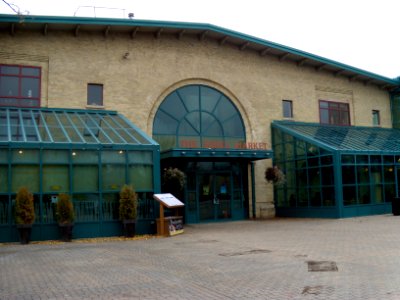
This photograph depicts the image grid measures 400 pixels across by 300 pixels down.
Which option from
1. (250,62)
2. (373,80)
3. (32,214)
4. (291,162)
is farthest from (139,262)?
(373,80)

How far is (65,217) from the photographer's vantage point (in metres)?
16.4

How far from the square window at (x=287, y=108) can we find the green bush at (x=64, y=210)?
15.5 m

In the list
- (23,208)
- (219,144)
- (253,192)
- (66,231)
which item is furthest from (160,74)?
(23,208)

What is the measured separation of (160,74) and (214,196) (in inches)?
268

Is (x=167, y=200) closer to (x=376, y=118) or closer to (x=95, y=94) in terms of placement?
(x=95, y=94)

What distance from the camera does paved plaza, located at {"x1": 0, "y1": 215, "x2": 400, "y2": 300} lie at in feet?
26.2

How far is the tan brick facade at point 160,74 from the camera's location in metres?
21.8

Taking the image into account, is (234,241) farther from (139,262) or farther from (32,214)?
(32,214)

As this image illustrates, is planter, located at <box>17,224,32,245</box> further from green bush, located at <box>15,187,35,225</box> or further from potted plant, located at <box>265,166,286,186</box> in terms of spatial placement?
potted plant, located at <box>265,166,286,186</box>

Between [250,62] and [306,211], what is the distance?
29.3 ft

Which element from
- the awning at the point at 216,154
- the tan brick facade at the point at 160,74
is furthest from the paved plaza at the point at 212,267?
the tan brick facade at the point at 160,74

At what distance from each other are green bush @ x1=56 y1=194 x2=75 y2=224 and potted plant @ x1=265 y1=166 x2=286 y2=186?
11.6 m

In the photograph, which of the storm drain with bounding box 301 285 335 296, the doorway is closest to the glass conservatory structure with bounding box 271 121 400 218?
the doorway

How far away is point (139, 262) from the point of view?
1129 cm
